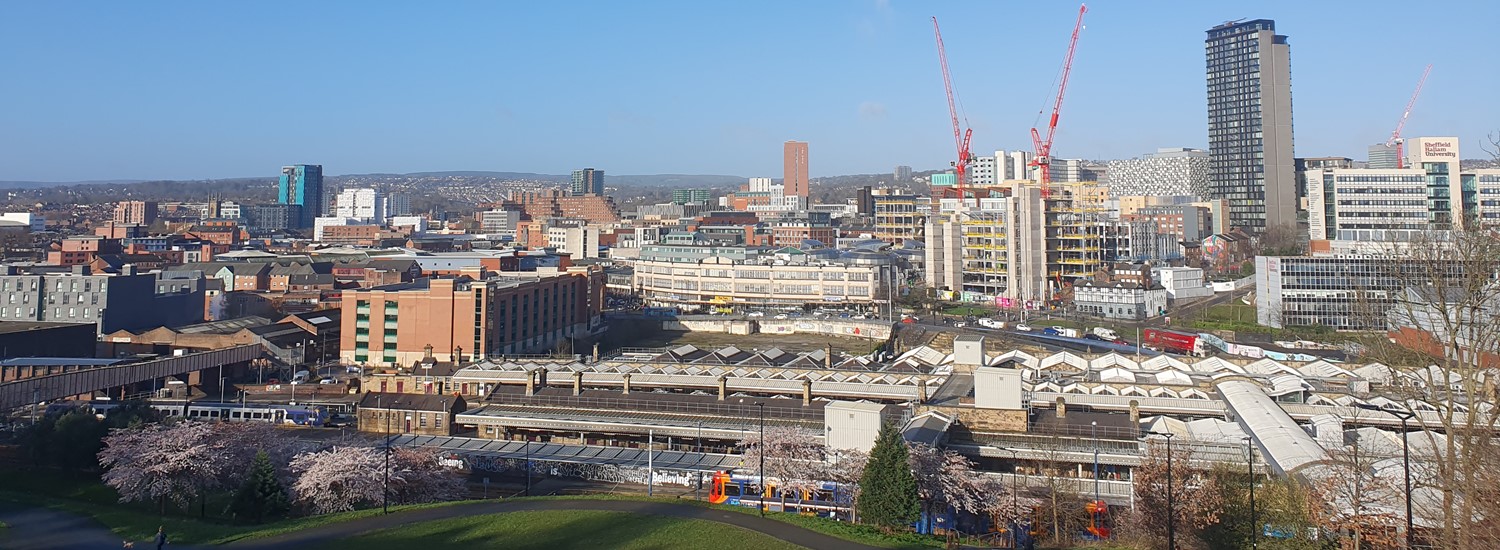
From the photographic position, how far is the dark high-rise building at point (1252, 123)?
220ft

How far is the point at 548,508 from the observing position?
1205 centimetres

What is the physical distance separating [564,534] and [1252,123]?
229 feet

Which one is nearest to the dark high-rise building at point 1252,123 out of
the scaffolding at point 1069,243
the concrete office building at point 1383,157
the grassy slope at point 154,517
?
the concrete office building at point 1383,157

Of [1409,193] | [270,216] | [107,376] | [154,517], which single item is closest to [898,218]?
[1409,193]

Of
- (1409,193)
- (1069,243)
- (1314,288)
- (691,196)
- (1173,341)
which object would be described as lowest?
(1173,341)

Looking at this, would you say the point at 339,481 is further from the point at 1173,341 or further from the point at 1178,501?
the point at 1173,341

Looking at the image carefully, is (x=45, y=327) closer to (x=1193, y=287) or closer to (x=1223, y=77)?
(x=1193, y=287)

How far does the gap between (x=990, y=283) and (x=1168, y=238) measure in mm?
18675

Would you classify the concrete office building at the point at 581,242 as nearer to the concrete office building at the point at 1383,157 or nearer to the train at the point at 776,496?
the concrete office building at the point at 1383,157

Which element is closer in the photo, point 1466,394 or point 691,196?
point 1466,394

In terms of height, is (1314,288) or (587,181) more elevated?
(587,181)

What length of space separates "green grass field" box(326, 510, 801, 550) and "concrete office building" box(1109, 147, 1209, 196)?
83.0 metres

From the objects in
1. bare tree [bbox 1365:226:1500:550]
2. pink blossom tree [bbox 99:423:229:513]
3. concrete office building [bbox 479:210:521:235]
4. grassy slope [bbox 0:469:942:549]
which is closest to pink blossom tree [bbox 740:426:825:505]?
grassy slope [bbox 0:469:942:549]

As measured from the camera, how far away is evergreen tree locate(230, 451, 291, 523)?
A: 12.5 m
